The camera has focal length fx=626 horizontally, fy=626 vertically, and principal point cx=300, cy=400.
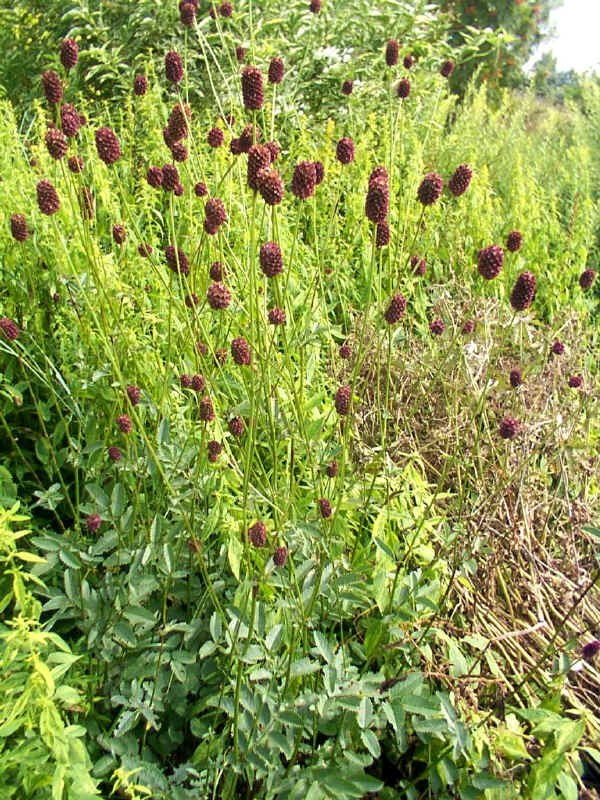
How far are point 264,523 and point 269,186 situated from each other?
Result: 2.63ft

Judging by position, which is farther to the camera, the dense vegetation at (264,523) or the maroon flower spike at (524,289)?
the maroon flower spike at (524,289)

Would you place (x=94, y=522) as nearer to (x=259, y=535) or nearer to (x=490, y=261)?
(x=259, y=535)

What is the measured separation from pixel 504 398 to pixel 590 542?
630mm

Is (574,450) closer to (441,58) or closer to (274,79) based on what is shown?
(274,79)

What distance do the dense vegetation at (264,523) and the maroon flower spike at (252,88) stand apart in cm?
1

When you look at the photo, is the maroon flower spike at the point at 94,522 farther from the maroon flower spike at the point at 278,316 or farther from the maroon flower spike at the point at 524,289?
the maroon flower spike at the point at 524,289

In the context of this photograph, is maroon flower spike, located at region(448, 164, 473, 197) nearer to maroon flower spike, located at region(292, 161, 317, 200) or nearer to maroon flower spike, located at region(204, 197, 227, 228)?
maroon flower spike, located at region(292, 161, 317, 200)

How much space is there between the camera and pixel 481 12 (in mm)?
11906

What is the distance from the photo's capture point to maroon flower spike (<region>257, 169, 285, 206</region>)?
3.93ft

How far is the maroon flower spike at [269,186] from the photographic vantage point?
1198 mm

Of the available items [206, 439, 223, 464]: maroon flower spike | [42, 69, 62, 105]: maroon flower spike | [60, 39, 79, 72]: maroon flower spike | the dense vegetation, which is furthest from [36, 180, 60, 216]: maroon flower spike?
[206, 439, 223, 464]: maroon flower spike

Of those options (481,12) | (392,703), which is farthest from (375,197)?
(481,12)

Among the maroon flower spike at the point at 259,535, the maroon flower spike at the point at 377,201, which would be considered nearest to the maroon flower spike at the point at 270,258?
the maroon flower spike at the point at 377,201

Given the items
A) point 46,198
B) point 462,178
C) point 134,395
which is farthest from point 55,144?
point 462,178
